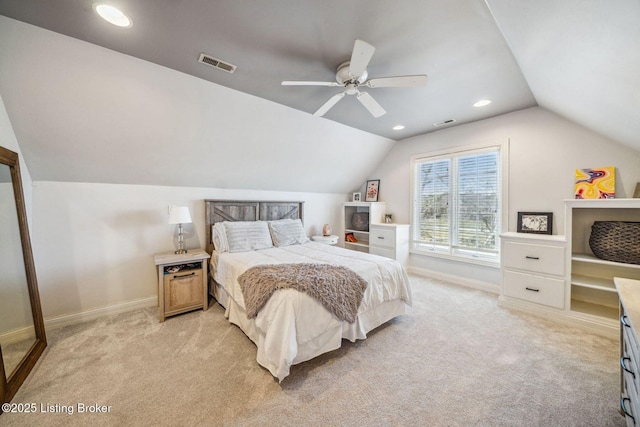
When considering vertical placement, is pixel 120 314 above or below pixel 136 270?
below

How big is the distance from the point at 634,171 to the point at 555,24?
2.37 metres

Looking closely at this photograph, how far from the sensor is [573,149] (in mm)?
2959

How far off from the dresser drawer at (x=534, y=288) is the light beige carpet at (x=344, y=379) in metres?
0.30

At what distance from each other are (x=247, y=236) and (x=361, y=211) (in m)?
2.90

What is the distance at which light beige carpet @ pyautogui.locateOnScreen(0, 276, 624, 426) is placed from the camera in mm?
1526

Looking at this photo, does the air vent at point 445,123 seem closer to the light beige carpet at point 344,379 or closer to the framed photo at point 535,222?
the framed photo at point 535,222

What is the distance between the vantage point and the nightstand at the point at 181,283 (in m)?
2.71

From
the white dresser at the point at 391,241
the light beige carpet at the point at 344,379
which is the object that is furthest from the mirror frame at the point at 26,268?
the white dresser at the point at 391,241

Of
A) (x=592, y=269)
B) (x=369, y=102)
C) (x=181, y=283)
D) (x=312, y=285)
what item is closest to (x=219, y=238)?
(x=181, y=283)

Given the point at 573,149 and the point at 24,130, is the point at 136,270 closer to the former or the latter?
the point at 24,130

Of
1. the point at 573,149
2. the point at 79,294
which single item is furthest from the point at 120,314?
the point at 573,149

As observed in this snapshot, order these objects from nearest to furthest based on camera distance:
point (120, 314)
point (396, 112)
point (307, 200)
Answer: point (120, 314) → point (396, 112) → point (307, 200)

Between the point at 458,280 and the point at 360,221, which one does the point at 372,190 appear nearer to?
the point at 360,221

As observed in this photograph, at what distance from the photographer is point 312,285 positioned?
199cm
